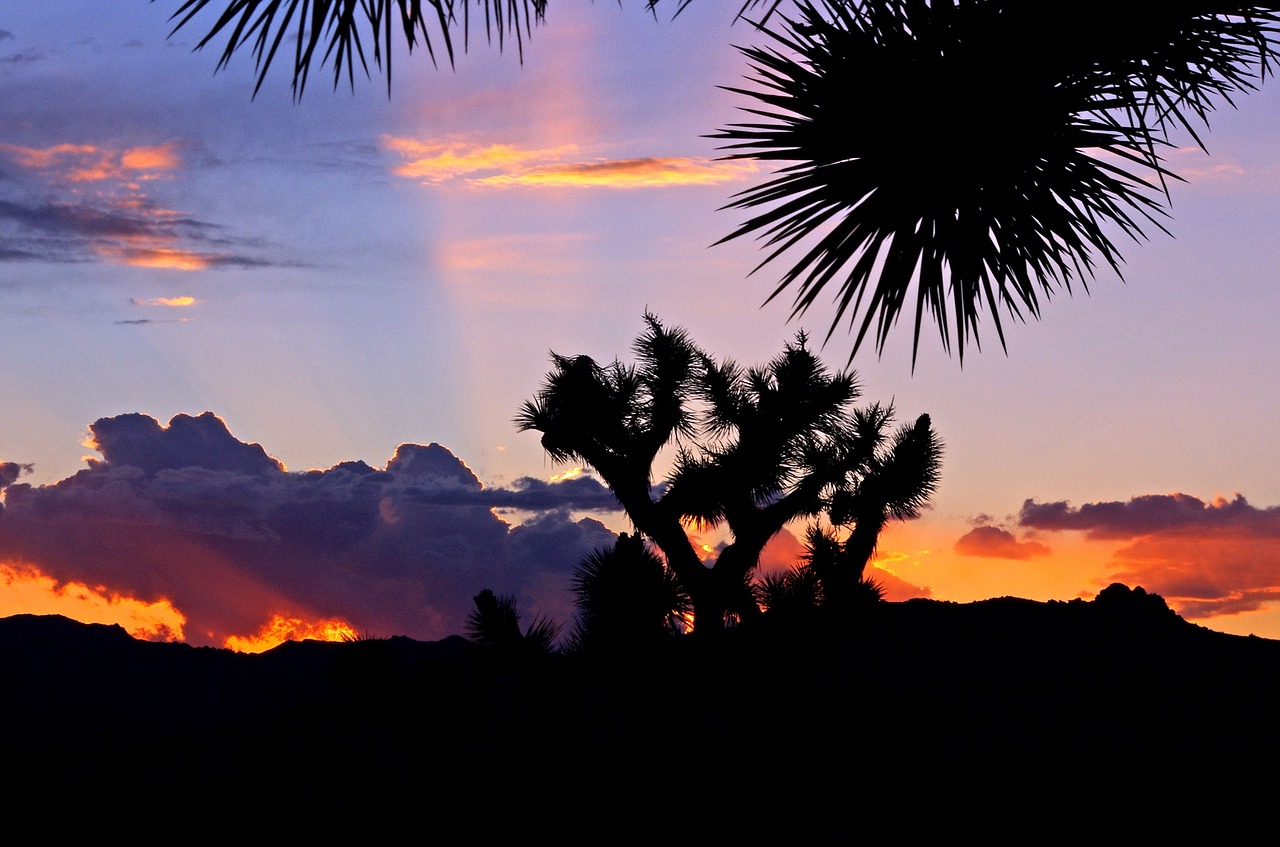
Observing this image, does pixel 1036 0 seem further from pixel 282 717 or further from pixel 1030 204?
pixel 282 717

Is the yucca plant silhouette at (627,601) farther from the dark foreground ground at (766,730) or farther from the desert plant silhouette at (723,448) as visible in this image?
the desert plant silhouette at (723,448)

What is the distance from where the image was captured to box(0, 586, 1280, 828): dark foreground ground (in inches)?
271

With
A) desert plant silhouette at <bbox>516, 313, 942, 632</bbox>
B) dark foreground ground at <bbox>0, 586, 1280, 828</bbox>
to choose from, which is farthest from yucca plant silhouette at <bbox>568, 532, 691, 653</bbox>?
desert plant silhouette at <bbox>516, 313, 942, 632</bbox>

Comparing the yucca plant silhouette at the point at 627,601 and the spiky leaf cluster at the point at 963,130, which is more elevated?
the spiky leaf cluster at the point at 963,130

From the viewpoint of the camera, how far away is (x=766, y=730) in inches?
328

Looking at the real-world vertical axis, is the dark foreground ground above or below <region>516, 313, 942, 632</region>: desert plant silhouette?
below

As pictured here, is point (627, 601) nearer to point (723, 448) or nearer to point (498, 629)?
point (498, 629)

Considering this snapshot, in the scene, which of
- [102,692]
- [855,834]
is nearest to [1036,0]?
[855,834]

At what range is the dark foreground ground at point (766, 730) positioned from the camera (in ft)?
22.6

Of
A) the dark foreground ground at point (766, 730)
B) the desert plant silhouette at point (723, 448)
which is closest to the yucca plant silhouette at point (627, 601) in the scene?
the dark foreground ground at point (766, 730)

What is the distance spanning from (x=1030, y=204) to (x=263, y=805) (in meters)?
9.58

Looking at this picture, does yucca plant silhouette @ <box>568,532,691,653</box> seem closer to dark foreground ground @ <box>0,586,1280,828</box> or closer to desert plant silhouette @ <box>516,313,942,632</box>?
dark foreground ground @ <box>0,586,1280,828</box>

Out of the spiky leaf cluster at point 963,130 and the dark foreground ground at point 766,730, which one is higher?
the spiky leaf cluster at point 963,130

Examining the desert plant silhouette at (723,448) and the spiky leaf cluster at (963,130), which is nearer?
the spiky leaf cluster at (963,130)
